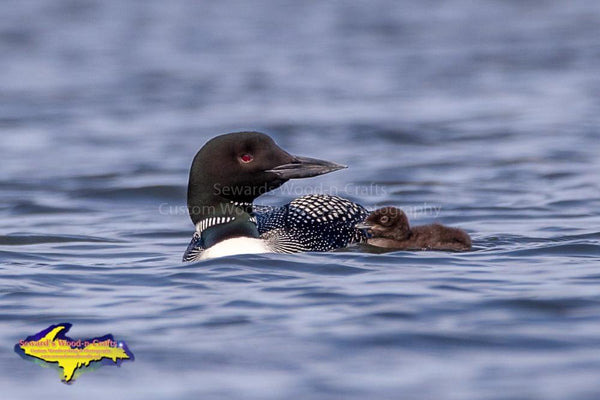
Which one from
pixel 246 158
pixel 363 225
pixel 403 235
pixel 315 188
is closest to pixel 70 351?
pixel 246 158

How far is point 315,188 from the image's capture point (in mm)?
9945

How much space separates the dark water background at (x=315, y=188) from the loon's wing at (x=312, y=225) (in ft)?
0.70

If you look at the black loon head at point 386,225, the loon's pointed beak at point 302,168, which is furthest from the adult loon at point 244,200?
the black loon head at point 386,225

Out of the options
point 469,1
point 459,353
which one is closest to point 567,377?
point 459,353

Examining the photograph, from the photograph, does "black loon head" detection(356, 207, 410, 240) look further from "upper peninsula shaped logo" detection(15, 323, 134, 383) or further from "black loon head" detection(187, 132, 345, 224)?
"upper peninsula shaped logo" detection(15, 323, 134, 383)

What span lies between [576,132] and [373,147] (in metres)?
2.04

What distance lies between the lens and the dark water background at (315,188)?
14.6 ft

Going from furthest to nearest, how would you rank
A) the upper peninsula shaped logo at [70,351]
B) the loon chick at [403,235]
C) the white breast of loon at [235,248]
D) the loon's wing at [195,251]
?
the loon chick at [403,235] < the loon's wing at [195,251] < the white breast of loon at [235,248] < the upper peninsula shaped logo at [70,351]

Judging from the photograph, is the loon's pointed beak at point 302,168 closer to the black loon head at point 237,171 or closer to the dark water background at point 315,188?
the black loon head at point 237,171

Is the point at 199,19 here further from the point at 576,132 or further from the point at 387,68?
the point at 576,132

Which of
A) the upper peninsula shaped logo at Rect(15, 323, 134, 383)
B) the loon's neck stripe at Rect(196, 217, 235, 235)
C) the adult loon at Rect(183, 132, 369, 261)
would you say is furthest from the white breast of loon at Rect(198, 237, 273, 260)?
the upper peninsula shaped logo at Rect(15, 323, 134, 383)

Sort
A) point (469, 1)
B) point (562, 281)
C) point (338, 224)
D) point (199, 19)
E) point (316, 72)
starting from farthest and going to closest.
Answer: point (469, 1), point (199, 19), point (316, 72), point (338, 224), point (562, 281)

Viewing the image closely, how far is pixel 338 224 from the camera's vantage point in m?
6.69

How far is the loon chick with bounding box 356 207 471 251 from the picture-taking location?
656 centimetres
